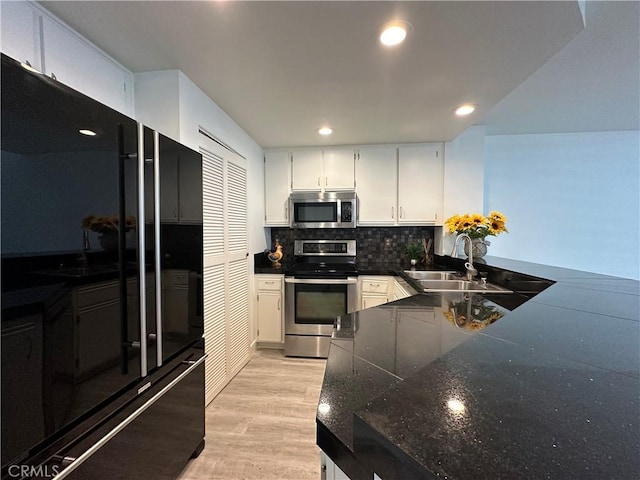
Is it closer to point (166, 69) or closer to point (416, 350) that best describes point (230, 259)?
point (166, 69)

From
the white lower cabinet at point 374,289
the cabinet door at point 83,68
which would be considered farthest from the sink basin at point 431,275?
the cabinet door at point 83,68

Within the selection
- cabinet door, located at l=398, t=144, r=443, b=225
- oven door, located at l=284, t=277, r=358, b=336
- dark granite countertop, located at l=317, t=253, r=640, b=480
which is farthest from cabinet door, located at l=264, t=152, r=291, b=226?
dark granite countertop, located at l=317, t=253, r=640, b=480

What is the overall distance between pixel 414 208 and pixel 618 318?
2.36m

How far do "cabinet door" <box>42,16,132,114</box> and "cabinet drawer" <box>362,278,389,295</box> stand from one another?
2.42 m

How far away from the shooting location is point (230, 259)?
2.40 meters

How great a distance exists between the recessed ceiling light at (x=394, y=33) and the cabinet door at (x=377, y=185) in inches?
70.2

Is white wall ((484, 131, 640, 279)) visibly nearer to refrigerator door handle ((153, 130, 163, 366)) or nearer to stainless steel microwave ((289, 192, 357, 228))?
stainless steel microwave ((289, 192, 357, 228))

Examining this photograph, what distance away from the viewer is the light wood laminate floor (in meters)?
1.52

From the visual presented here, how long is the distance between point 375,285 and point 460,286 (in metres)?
0.86

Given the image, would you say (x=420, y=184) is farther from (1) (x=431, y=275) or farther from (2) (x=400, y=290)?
(2) (x=400, y=290)

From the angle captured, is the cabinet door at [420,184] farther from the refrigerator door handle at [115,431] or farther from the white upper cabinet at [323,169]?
the refrigerator door handle at [115,431]

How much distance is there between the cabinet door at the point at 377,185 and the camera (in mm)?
3176

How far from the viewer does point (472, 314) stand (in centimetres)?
133

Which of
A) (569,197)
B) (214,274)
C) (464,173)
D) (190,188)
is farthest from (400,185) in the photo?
(190,188)
